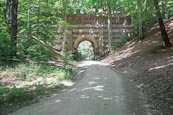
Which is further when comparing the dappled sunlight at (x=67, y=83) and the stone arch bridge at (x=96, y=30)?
the stone arch bridge at (x=96, y=30)

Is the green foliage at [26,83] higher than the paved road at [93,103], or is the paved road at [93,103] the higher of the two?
the green foliage at [26,83]

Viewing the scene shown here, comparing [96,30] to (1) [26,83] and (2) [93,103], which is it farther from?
(2) [93,103]

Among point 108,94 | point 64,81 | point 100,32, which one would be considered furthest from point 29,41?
point 100,32

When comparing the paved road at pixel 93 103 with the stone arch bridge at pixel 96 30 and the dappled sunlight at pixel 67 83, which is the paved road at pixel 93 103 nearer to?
the dappled sunlight at pixel 67 83

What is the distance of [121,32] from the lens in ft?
137

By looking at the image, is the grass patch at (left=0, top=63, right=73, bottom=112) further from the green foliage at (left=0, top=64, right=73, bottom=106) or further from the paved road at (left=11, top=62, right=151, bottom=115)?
the paved road at (left=11, top=62, right=151, bottom=115)

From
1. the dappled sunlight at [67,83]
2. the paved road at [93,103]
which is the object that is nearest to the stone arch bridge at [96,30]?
the dappled sunlight at [67,83]

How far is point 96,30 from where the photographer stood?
41.7 meters

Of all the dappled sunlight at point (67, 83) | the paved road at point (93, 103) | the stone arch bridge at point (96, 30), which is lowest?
the paved road at point (93, 103)

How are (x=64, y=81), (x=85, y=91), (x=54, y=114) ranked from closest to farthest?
(x=54, y=114), (x=85, y=91), (x=64, y=81)

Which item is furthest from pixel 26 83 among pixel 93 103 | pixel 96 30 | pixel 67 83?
pixel 96 30

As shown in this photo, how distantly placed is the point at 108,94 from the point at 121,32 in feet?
105

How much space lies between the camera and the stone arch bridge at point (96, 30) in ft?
135

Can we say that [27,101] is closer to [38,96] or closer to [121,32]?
[38,96]
